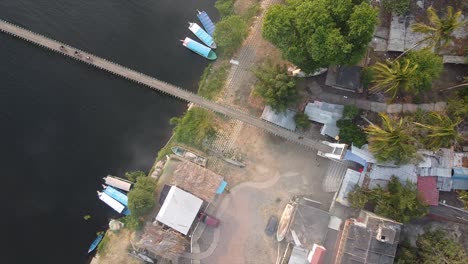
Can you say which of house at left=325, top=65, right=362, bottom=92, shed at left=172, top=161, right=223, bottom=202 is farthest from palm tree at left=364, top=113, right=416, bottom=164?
shed at left=172, top=161, right=223, bottom=202

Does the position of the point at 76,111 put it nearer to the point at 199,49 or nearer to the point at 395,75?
the point at 199,49

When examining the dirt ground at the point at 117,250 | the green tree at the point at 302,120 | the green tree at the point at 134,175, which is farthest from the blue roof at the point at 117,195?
the green tree at the point at 302,120

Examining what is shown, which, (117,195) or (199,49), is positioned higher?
(199,49)

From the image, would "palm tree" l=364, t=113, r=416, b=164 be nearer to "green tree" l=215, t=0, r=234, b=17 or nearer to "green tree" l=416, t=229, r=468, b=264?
"green tree" l=416, t=229, r=468, b=264

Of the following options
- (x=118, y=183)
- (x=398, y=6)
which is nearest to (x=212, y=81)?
(x=118, y=183)

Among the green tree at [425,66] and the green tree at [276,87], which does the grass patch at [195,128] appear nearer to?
the green tree at [276,87]

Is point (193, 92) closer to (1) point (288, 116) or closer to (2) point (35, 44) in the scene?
(1) point (288, 116)
